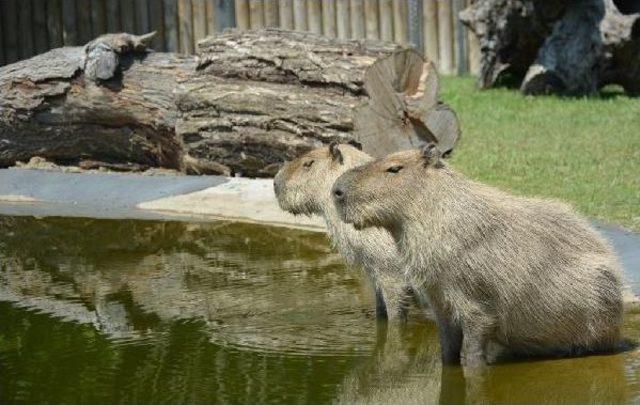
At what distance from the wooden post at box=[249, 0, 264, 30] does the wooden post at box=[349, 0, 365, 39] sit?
1.28m

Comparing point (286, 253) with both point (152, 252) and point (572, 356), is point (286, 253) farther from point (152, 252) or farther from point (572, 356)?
point (572, 356)

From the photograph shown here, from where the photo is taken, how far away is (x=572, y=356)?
6.10 m

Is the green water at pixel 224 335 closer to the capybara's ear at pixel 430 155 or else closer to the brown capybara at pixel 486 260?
the brown capybara at pixel 486 260

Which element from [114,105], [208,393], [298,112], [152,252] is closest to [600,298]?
[208,393]

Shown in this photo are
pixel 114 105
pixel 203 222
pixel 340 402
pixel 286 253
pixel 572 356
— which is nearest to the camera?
pixel 340 402

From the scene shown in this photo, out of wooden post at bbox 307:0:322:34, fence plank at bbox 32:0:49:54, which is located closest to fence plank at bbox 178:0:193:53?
wooden post at bbox 307:0:322:34

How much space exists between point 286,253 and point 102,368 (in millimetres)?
2607

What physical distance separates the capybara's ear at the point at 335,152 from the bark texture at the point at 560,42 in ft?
24.6

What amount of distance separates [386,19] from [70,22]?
16.1 ft

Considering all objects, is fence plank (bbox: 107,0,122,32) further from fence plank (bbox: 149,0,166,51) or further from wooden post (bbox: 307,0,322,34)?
wooden post (bbox: 307,0,322,34)

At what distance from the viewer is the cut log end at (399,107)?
10023 millimetres

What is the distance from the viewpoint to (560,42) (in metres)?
14.4

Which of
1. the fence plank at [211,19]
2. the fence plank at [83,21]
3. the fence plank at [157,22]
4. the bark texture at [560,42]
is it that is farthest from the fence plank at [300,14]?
the fence plank at [83,21]

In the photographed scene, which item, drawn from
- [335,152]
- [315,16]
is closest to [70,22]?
[315,16]
